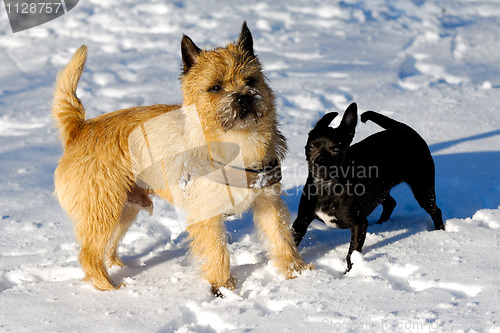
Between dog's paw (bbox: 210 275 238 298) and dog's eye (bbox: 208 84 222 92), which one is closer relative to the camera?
dog's eye (bbox: 208 84 222 92)

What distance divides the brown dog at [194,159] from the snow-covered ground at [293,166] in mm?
262

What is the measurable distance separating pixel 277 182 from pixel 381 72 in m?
Answer: 4.05

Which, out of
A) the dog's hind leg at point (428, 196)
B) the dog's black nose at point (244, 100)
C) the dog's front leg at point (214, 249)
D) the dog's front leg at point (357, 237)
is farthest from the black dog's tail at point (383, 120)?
the dog's front leg at point (214, 249)

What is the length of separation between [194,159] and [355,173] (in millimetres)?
1045

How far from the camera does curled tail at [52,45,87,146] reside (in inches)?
129

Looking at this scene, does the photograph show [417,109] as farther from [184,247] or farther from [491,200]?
[184,247]

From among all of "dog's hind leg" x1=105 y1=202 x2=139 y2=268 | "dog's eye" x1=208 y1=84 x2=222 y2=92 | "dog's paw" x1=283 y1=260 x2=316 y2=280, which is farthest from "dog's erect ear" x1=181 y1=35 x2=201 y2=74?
"dog's paw" x1=283 y1=260 x2=316 y2=280

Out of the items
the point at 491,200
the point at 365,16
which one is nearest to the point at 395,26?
the point at 365,16

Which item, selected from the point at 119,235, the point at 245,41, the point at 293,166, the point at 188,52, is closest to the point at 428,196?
the point at 293,166

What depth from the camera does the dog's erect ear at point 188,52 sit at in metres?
2.91

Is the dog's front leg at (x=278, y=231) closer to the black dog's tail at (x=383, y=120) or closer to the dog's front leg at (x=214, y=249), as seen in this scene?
the dog's front leg at (x=214, y=249)

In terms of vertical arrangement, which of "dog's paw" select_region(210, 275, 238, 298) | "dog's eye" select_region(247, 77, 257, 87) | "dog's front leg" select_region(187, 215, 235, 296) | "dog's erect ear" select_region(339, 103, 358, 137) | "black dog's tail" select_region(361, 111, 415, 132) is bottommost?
"dog's paw" select_region(210, 275, 238, 298)

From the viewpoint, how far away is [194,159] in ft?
9.76

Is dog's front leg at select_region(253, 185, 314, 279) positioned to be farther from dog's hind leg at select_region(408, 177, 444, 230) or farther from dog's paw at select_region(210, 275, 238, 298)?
dog's hind leg at select_region(408, 177, 444, 230)
